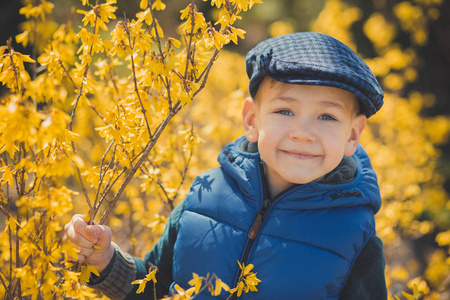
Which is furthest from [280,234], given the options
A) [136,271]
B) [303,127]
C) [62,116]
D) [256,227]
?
[62,116]

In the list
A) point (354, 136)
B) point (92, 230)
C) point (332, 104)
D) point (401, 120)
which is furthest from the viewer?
point (401, 120)

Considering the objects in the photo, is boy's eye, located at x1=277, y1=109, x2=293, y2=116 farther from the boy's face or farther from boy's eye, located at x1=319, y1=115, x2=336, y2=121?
boy's eye, located at x1=319, y1=115, x2=336, y2=121

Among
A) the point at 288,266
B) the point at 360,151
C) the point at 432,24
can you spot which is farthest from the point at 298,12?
the point at 288,266

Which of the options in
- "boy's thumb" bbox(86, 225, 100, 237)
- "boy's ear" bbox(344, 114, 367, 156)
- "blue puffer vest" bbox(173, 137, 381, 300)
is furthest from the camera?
"boy's ear" bbox(344, 114, 367, 156)

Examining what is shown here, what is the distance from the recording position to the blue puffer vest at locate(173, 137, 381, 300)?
144 cm

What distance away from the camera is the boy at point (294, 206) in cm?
142

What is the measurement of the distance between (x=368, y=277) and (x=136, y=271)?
0.91m

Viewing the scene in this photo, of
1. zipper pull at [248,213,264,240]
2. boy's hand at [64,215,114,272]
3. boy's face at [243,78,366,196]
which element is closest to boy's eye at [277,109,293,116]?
boy's face at [243,78,366,196]

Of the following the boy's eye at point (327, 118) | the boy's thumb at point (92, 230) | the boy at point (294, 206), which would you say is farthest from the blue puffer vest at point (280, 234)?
the boy's thumb at point (92, 230)

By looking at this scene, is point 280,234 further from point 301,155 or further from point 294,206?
point 301,155

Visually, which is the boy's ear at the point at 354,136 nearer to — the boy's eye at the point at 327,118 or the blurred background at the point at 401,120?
the boy's eye at the point at 327,118

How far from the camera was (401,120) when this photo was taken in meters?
3.54

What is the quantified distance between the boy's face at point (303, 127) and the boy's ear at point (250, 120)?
0.32 feet

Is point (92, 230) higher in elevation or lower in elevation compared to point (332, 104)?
lower
